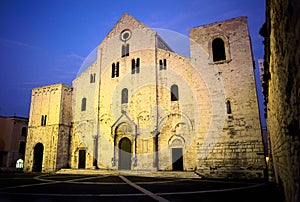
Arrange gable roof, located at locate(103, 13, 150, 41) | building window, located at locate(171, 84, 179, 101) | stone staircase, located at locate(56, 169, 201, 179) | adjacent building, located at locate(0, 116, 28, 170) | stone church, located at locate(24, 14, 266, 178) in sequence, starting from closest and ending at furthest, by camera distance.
Result: 1. stone church, located at locate(24, 14, 266, 178)
2. stone staircase, located at locate(56, 169, 201, 179)
3. building window, located at locate(171, 84, 179, 101)
4. gable roof, located at locate(103, 13, 150, 41)
5. adjacent building, located at locate(0, 116, 28, 170)

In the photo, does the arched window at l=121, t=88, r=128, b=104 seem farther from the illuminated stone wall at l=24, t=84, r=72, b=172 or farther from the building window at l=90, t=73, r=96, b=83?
the illuminated stone wall at l=24, t=84, r=72, b=172

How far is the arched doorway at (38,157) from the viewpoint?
70.7ft

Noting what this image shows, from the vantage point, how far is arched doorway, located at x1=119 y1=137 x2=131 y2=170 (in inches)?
720

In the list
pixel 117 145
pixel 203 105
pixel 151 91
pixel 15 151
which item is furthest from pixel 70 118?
pixel 203 105

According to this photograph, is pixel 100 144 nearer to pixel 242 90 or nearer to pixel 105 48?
→ pixel 105 48

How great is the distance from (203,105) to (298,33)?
12560 millimetres

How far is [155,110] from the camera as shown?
58.3 feet

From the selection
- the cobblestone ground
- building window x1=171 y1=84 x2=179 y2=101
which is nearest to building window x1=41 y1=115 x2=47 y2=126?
the cobblestone ground

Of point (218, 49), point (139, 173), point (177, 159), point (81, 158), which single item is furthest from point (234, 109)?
point (81, 158)

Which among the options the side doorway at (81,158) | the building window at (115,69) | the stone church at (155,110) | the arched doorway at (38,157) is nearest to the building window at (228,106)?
the stone church at (155,110)

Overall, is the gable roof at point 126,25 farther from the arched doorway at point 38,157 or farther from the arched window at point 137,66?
the arched doorway at point 38,157

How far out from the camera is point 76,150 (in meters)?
21.0

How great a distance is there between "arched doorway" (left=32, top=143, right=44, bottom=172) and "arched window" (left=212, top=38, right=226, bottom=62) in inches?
757

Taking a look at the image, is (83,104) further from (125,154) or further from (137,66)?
(125,154)
